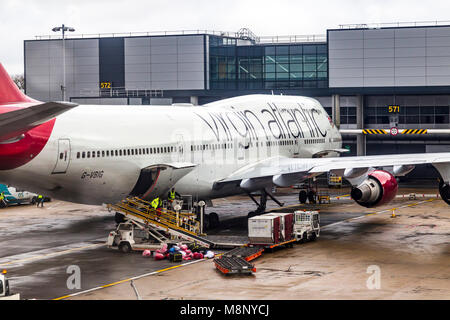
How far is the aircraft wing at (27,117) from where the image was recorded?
A: 63.3 ft

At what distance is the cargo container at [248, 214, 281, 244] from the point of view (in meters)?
29.4

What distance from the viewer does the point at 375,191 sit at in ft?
106

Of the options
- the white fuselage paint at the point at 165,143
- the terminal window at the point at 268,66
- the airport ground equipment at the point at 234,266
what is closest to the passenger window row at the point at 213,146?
the white fuselage paint at the point at 165,143

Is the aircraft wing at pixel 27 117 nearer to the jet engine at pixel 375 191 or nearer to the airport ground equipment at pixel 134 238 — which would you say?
the airport ground equipment at pixel 134 238

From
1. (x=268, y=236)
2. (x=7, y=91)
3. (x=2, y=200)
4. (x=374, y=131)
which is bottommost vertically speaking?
(x=2, y=200)

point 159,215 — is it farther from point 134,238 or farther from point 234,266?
point 234,266

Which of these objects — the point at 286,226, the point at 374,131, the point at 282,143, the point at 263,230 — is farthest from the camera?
the point at 374,131

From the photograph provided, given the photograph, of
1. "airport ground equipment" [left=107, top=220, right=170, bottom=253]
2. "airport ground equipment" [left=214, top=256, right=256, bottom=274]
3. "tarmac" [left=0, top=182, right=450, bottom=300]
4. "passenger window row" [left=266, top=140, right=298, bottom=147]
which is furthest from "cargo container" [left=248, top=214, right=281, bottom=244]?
"passenger window row" [left=266, top=140, right=298, bottom=147]

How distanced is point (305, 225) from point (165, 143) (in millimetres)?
7569

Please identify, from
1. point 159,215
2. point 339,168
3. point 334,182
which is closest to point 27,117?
point 159,215

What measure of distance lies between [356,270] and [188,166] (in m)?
11.2

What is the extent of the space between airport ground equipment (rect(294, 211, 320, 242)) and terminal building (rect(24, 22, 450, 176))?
113ft
